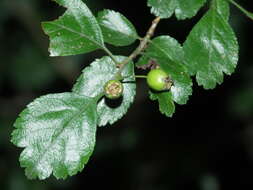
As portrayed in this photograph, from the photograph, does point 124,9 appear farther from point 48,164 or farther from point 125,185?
point 48,164

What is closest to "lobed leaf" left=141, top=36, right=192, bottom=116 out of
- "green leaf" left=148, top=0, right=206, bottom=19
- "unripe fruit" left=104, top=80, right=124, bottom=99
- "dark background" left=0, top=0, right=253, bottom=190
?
"green leaf" left=148, top=0, right=206, bottom=19

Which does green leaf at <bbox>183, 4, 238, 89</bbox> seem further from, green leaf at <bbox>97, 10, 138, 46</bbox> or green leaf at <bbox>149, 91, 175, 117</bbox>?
green leaf at <bbox>97, 10, 138, 46</bbox>

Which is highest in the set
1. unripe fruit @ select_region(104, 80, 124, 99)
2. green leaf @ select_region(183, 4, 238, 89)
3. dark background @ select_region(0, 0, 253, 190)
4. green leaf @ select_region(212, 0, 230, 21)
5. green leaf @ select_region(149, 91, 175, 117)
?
green leaf @ select_region(212, 0, 230, 21)

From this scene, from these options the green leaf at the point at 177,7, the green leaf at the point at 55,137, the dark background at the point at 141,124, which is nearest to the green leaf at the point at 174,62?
the green leaf at the point at 177,7

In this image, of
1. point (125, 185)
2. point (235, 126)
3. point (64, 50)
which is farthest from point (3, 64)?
point (64, 50)

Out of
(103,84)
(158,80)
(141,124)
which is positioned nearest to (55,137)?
(103,84)

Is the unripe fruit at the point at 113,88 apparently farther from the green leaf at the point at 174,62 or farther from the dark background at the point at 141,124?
the dark background at the point at 141,124
